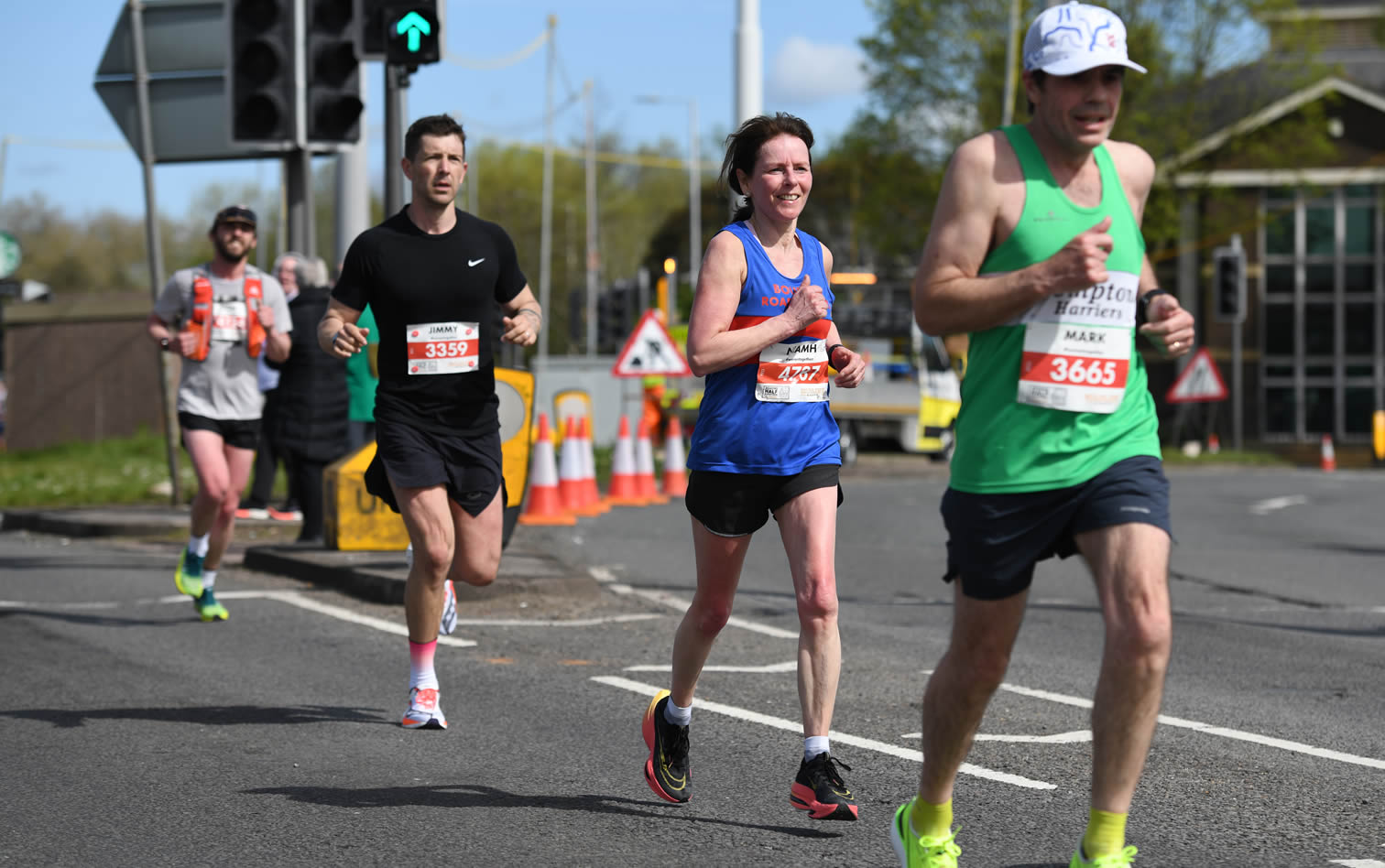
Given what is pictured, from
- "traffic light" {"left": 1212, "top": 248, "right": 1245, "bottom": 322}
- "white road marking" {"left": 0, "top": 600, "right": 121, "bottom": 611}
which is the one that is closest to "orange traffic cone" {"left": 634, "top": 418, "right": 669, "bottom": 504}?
"white road marking" {"left": 0, "top": 600, "right": 121, "bottom": 611}

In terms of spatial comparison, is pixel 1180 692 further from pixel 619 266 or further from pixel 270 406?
pixel 619 266

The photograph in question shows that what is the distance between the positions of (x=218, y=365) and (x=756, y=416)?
4983 mm

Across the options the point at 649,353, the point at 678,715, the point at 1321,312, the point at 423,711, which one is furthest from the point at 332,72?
the point at 1321,312

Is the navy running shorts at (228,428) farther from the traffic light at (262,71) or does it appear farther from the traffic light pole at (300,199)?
the traffic light pole at (300,199)

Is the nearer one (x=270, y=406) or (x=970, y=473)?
(x=970, y=473)

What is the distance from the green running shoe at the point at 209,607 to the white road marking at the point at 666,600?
8.25ft

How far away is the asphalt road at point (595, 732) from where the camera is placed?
4.73m

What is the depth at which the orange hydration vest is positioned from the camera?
9188 millimetres

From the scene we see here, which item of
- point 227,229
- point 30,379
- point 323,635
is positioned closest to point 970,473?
point 323,635

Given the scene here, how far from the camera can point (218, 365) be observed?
9.20 meters

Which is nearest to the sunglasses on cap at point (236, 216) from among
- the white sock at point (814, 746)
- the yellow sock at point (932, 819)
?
the white sock at point (814, 746)

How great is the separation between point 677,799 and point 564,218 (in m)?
71.7

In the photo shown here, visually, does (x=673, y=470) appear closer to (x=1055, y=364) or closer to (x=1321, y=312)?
(x=1055, y=364)

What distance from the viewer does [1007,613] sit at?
3936 millimetres
